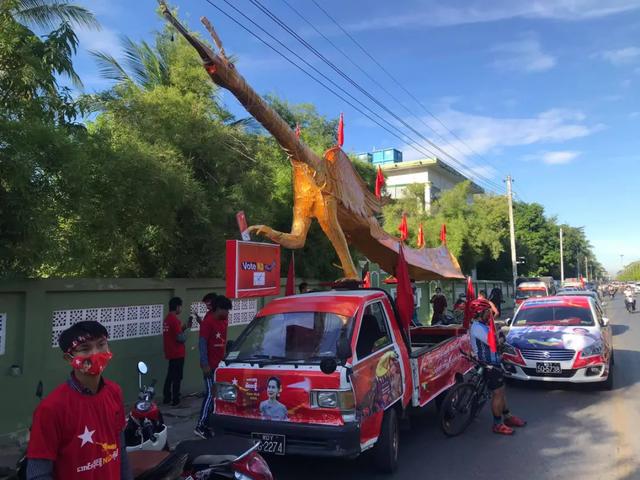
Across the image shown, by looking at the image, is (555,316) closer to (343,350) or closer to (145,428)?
(343,350)

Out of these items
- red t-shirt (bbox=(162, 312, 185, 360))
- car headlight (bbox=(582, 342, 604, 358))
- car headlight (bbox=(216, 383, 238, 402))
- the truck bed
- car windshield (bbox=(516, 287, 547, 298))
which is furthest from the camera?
car windshield (bbox=(516, 287, 547, 298))

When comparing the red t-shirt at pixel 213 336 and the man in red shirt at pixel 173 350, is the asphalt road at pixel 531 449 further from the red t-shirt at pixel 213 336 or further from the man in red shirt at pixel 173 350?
the man in red shirt at pixel 173 350

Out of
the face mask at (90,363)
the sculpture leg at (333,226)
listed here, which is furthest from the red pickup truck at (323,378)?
the sculpture leg at (333,226)

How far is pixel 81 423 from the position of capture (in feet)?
7.32

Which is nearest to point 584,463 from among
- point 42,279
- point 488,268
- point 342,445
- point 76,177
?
point 342,445

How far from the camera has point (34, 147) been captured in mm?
5055

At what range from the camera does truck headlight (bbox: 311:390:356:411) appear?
427 cm

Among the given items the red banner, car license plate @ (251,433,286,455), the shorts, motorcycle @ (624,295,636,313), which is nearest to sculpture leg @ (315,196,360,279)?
the red banner

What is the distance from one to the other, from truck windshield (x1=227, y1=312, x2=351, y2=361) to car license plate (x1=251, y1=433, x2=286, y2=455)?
2.37 feet

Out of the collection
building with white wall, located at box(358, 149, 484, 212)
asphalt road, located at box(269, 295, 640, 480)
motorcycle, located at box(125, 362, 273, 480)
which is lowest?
asphalt road, located at box(269, 295, 640, 480)

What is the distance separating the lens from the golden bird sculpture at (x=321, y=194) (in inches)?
243

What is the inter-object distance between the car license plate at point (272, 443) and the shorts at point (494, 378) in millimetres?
3113

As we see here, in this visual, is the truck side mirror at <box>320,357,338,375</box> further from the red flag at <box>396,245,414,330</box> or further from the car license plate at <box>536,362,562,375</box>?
the car license plate at <box>536,362,562,375</box>

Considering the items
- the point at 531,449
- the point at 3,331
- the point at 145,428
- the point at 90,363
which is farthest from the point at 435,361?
the point at 3,331
